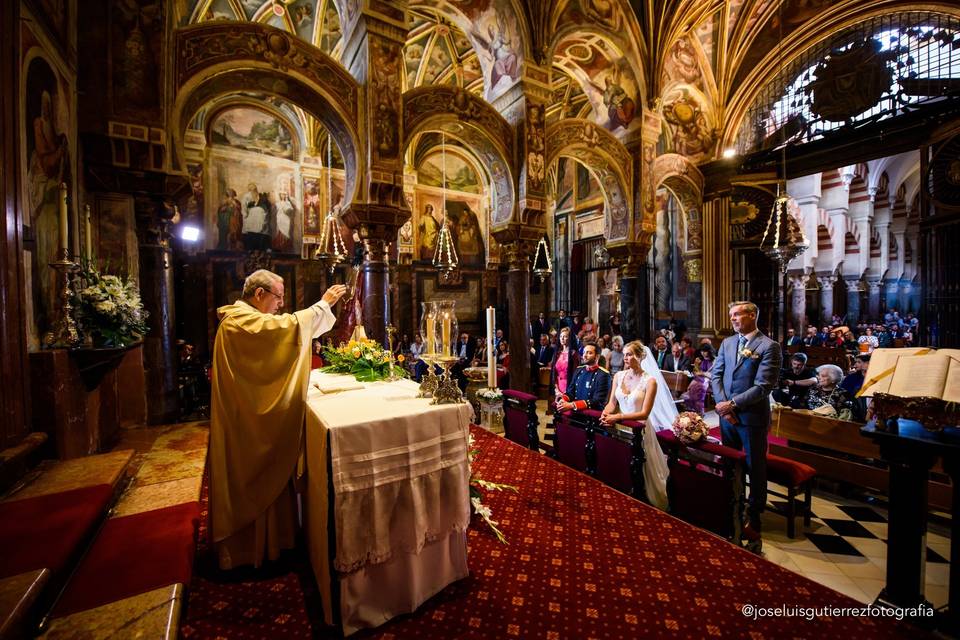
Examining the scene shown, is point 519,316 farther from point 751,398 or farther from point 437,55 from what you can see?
point 437,55

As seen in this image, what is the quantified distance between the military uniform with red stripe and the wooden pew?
2.56m

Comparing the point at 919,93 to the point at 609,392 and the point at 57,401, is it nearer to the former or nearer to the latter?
the point at 609,392

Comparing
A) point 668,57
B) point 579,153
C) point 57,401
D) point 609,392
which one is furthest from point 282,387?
point 668,57

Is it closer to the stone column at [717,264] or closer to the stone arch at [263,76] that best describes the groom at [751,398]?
the stone arch at [263,76]

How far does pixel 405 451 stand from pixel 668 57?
1289 centimetres

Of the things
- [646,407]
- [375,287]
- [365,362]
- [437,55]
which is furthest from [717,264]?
[365,362]

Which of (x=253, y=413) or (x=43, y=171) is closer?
(x=253, y=413)

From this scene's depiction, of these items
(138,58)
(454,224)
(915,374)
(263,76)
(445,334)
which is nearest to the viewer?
(915,374)

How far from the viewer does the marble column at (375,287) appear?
7289 millimetres

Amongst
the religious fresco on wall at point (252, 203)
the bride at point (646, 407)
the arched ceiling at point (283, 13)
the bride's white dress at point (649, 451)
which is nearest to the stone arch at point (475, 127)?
the bride at point (646, 407)

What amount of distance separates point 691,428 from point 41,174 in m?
6.42

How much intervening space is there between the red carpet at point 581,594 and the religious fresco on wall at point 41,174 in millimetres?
3053

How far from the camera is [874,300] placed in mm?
20141

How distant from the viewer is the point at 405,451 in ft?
7.48
